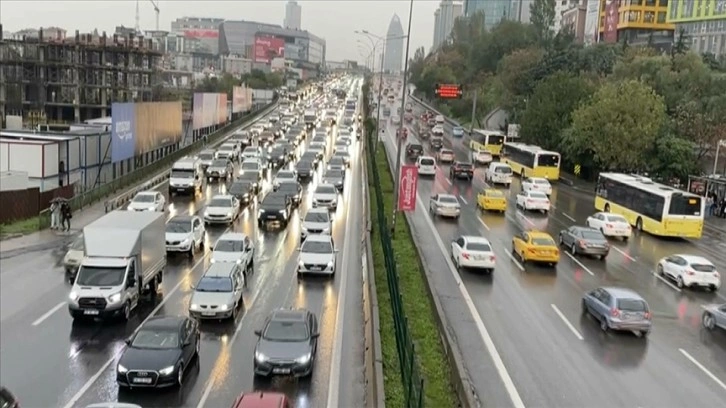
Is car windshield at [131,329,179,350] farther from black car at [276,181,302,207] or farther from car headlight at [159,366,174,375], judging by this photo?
black car at [276,181,302,207]

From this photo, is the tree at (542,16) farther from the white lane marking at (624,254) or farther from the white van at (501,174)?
the white lane marking at (624,254)

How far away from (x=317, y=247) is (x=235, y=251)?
2.94 metres

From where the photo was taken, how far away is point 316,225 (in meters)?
33.3

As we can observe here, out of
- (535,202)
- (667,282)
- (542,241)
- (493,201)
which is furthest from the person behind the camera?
(535,202)

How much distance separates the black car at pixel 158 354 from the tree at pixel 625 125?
44.4 metres

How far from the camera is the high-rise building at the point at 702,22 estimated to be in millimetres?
102875

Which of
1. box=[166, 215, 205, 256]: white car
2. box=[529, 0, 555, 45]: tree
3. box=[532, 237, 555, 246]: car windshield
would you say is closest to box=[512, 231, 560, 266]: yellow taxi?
box=[532, 237, 555, 246]: car windshield

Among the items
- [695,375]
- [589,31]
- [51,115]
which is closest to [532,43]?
[589,31]

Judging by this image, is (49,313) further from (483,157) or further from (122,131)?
(483,157)

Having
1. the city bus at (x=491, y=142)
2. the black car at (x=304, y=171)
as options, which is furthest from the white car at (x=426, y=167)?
the city bus at (x=491, y=142)

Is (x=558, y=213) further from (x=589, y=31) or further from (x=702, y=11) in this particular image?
(x=589, y=31)

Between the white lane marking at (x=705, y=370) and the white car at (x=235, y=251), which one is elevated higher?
the white car at (x=235, y=251)

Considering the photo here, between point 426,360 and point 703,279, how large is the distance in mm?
14752

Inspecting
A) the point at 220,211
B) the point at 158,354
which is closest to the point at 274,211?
the point at 220,211
